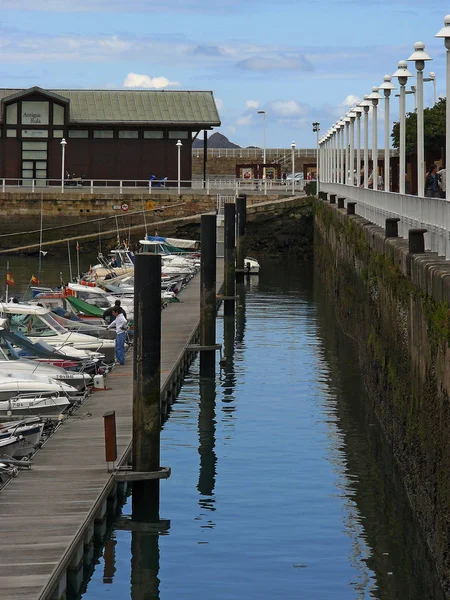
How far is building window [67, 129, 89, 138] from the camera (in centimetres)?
8981

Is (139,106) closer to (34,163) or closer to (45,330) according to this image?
(34,163)

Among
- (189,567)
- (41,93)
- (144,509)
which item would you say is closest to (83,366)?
(144,509)

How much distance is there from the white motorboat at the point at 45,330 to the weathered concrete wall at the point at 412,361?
285 inches

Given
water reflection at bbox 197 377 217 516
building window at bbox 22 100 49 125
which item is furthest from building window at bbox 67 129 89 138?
water reflection at bbox 197 377 217 516

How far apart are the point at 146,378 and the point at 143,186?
6907 cm

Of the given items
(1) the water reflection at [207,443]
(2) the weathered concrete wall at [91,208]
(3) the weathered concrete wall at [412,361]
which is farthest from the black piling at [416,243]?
(2) the weathered concrete wall at [91,208]

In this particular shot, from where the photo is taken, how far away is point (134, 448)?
67.1 feet

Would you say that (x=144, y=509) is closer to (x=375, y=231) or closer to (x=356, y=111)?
(x=375, y=231)

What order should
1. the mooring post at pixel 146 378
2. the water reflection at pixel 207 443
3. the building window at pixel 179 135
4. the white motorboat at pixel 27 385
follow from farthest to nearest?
1. the building window at pixel 179 135
2. the white motorboat at pixel 27 385
3. the water reflection at pixel 207 443
4. the mooring post at pixel 146 378

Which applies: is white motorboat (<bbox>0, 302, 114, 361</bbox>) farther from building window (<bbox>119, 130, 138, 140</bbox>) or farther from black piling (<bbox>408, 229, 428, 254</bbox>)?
building window (<bbox>119, 130, 138, 140</bbox>)

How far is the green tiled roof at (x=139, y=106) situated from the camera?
294 ft

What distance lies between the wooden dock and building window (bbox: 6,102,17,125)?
62901 mm

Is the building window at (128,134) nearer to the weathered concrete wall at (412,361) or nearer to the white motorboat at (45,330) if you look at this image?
the weathered concrete wall at (412,361)

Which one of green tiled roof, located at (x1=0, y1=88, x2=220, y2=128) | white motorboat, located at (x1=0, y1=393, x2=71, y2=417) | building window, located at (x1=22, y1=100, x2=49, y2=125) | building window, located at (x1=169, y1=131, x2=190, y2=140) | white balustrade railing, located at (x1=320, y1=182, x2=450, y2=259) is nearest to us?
white balustrade railing, located at (x1=320, y1=182, x2=450, y2=259)
